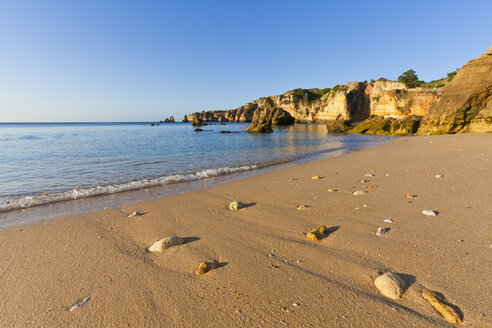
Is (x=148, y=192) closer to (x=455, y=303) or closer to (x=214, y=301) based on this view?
(x=214, y=301)

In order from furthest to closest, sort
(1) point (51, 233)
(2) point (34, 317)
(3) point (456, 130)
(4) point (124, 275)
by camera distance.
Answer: (3) point (456, 130)
(1) point (51, 233)
(4) point (124, 275)
(2) point (34, 317)

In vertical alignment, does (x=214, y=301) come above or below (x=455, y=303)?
below

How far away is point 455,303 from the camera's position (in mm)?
1774

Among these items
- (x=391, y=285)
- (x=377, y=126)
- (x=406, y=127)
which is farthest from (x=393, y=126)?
(x=391, y=285)

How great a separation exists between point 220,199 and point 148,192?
95.8 inches

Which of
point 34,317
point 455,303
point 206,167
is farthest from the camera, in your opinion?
point 206,167

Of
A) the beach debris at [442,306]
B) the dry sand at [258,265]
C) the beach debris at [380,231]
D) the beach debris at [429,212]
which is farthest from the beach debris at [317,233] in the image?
the beach debris at [429,212]

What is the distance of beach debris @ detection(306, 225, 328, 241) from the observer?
3065 millimetres

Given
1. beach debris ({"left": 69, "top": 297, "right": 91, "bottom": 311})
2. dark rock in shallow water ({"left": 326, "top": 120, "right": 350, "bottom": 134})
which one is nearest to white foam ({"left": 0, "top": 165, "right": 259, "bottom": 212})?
beach debris ({"left": 69, "top": 297, "right": 91, "bottom": 311})

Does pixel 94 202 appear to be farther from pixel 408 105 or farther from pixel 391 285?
pixel 408 105

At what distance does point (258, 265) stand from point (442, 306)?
1.58 m

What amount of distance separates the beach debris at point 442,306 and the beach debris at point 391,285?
165mm

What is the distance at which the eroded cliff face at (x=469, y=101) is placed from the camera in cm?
1809

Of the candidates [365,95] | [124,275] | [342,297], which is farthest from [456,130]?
[365,95]
